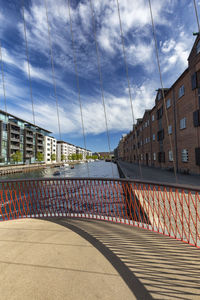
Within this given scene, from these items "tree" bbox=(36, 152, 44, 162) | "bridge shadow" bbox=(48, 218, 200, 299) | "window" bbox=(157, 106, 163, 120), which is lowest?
"bridge shadow" bbox=(48, 218, 200, 299)

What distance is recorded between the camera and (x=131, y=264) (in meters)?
2.37

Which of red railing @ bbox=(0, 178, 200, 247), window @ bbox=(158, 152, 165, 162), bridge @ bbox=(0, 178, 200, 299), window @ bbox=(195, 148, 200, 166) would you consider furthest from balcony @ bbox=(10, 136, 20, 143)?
window @ bbox=(195, 148, 200, 166)

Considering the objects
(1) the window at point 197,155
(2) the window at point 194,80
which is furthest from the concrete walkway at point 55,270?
(2) the window at point 194,80

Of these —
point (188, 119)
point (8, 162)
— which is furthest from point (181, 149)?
point (8, 162)

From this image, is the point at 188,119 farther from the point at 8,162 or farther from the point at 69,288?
the point at 8,162

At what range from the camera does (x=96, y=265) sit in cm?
234

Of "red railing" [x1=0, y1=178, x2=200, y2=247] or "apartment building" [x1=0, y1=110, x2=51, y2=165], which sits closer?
"red railing" [x1=0, y1=178, x2=200, y2=247]

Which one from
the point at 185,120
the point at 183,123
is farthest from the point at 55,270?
the point at 183,123

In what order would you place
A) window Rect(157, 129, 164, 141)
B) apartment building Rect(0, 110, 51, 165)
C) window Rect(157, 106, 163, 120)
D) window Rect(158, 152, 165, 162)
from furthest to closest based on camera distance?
apartment building Rect(0, 110, 51, 165)
window Rect(157, 106, 163, 120)
window Rect(157, 129, 164, 141)
window Rect(158, 152, 165, 162)

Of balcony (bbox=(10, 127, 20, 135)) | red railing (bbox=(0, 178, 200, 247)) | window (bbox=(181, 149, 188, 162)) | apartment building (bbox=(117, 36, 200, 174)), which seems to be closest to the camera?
red railing (bbox=(0, 178, 200, 247))

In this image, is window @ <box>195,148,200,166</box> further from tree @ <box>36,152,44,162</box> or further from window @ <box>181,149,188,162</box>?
tree @ <box>36,152,44,162</box>

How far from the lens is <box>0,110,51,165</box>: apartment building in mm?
45406

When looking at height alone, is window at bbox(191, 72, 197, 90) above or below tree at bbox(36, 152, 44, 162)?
above

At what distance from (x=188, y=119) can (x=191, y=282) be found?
17566mm
